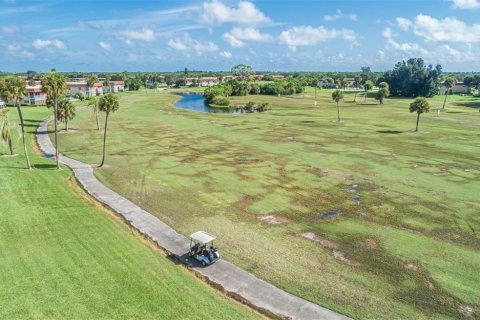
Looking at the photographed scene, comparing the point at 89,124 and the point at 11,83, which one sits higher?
the point at 11,83

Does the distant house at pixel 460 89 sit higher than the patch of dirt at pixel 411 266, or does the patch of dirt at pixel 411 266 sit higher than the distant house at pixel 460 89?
the distant house at pixel 460 89

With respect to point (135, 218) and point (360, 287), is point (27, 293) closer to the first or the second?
point (135, 218)

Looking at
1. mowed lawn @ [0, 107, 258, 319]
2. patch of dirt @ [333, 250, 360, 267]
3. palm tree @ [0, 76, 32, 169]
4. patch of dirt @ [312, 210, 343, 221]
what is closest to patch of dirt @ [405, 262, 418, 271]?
patch of dirt @ [333, 250, 360, 267]

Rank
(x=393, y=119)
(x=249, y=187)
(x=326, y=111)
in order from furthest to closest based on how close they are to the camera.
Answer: (x=326, y=111)
(x=393, y=119)
(x=249, y=187)

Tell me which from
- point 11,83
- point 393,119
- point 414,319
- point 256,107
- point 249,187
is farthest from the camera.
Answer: point 256,107

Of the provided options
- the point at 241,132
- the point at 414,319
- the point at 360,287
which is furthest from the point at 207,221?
the point at 241,132

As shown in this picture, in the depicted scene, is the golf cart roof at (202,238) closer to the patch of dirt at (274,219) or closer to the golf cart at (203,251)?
the golf cart at (203,251)

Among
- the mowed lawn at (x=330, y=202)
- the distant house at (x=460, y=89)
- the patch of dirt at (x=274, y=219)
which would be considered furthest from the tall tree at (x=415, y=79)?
the patch of dirt at (x=274, y=219)
